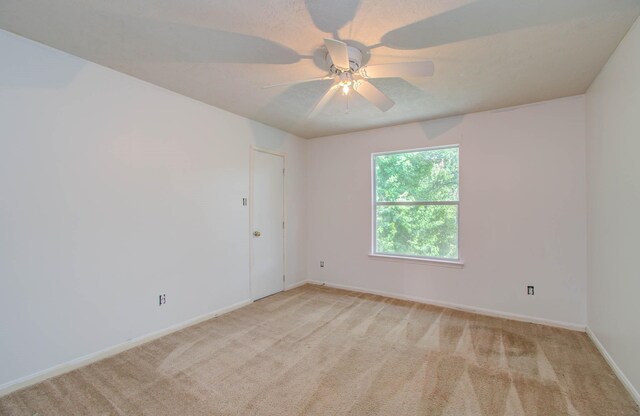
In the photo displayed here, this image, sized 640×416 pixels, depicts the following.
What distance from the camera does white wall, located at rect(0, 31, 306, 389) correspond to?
2062 mm

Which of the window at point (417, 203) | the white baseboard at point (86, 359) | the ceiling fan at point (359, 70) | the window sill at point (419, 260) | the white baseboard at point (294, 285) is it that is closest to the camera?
the ceiling fan at point (359, 70)

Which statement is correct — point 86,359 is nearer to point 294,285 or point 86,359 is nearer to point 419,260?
point 294,285

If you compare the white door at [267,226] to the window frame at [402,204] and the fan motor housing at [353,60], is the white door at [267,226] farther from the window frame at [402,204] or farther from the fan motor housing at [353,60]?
the fan motor housing at [353,60]

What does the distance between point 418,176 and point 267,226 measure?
2.26 m

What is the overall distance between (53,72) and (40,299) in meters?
1.72

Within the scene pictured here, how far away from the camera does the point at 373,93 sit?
2324mm

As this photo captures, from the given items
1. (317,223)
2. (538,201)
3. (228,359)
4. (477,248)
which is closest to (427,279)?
(477,248)

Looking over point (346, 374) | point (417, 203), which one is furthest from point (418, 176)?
point (346, 374)

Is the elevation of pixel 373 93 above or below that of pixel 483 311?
above

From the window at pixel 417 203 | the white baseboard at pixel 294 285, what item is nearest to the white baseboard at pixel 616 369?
the window at pixel 417 203

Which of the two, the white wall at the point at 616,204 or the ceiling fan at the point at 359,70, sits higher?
the ceiling fan at the point at 359,70

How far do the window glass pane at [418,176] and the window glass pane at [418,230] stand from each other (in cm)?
15

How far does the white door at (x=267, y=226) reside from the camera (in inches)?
158

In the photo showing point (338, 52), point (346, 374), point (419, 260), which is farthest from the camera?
point (419, 260)
